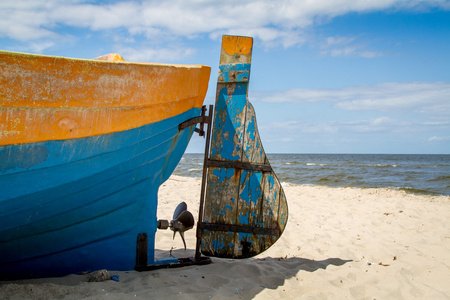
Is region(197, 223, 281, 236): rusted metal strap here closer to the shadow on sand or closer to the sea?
the shadow on sand

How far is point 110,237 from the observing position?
2803mm

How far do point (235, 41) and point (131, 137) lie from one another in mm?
1353

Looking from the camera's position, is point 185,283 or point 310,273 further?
point 310,273

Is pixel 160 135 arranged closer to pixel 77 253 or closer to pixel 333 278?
pixel 77 253

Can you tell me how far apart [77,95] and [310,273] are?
2398 mm

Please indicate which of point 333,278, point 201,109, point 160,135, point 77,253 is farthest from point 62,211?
point 333,278

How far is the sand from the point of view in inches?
97.4

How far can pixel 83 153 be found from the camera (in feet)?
7.37

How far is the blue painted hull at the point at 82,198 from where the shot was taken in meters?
2.11

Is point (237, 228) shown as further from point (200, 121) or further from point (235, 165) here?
point (200, 121)

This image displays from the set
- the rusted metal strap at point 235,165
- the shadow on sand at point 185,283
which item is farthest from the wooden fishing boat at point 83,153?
the rusted metal strap at point 235,165

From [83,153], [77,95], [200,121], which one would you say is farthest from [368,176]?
[77,95]

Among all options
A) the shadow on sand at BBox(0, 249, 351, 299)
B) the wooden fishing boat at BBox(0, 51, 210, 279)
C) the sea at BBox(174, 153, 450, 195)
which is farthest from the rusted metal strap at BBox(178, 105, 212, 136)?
the sea at BBox(174, 153, 450, 195)

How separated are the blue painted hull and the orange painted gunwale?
0.08 metres
